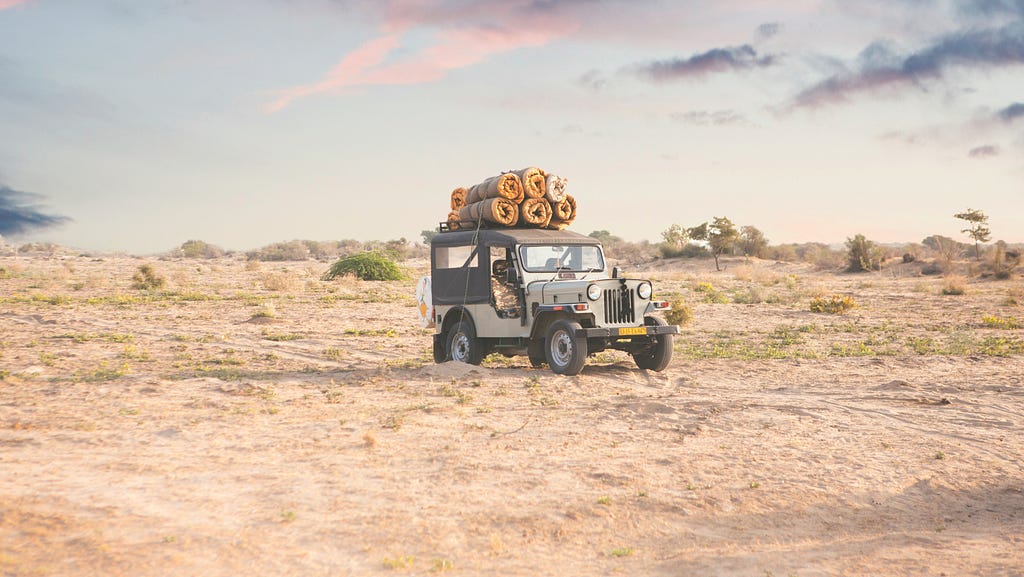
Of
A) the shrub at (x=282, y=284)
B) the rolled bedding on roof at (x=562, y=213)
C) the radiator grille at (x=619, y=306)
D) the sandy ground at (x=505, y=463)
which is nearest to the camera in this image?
the sandy ground at (x=505, y=463)

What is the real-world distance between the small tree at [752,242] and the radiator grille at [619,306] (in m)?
51.4

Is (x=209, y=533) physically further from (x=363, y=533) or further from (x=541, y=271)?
(x=541, y=271)

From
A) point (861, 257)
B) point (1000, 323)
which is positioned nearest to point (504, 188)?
point (1000, 323)

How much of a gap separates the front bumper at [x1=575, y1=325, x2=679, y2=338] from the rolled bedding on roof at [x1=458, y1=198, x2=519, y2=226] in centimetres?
244

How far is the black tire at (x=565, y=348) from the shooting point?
1263cm

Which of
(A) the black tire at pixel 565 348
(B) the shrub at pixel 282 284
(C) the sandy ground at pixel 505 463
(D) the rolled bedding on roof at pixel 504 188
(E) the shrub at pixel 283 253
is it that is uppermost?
(E) the shrub at pixel 283 253

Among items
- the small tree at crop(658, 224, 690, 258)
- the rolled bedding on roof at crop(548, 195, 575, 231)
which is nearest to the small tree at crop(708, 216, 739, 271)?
the small tree at crop(658, 224, 690, 258)

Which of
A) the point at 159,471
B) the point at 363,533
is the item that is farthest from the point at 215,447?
the point at 363,533

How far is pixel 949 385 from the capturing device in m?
12.5

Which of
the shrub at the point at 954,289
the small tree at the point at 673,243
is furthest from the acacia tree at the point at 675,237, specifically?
the shrub at the point at 954,289

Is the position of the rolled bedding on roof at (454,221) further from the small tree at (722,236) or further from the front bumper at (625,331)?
the small tree at (722,236)

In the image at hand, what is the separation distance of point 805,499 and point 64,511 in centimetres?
578

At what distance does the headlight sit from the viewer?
13266 mm

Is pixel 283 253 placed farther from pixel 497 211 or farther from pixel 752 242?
pixel 497 211
